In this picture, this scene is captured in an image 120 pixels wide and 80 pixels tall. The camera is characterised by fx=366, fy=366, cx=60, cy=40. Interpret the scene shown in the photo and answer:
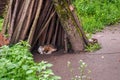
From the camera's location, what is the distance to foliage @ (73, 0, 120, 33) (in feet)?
35.3

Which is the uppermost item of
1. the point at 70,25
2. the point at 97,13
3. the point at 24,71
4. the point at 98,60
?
the point at 24,71

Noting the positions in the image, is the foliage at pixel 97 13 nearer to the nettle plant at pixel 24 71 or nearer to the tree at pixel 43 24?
the tree at pixel 43 24

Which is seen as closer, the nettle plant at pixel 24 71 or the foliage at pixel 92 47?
the nettle plant at pixel 24 71

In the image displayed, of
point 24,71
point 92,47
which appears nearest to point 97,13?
point 92,47

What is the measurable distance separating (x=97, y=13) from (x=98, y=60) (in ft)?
18.3

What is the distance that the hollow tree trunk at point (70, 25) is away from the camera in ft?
23.7

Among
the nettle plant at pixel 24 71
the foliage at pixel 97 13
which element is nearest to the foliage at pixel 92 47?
the foliage at pixel 97 13

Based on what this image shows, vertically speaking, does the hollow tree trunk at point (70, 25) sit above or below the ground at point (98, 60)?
above

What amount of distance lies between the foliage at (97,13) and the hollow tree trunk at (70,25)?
255cm

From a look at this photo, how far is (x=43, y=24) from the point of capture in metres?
7.60

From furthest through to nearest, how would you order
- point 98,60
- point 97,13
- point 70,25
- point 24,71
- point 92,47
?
point 97,13
point 92,47
point 70,25
point 98,60
point 24,71

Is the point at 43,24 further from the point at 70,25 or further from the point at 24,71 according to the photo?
the point at 24,71

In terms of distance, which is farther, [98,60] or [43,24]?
[43,24]

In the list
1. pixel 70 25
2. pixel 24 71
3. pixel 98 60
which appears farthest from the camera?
pixel 70 25
